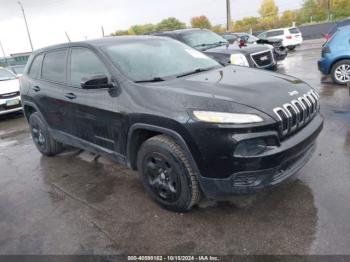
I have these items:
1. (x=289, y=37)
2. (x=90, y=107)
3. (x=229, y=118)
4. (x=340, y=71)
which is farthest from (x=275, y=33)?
(x=229, y=118)

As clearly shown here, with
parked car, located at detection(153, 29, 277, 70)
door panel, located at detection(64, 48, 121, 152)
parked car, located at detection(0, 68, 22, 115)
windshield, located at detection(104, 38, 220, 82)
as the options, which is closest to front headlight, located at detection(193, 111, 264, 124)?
windshield, located at detection(104, 38, 220, 82)

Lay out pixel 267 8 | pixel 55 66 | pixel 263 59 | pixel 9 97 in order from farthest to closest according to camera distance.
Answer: pixel 267 8, pixel 9 97, pixel 263 59, pixel 55 66

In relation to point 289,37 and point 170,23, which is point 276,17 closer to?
point 170,23

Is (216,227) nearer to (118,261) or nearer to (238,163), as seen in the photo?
(238,163)

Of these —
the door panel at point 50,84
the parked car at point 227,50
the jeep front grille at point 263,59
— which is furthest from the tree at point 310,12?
the door panel at point 50,84

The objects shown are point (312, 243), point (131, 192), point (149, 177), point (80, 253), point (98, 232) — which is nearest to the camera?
point (312, 243)

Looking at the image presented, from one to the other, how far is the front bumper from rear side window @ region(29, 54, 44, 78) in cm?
357

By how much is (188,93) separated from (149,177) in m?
1.04

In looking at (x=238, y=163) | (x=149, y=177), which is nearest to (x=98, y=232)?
(x=149, y=177)

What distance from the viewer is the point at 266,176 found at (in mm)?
2748

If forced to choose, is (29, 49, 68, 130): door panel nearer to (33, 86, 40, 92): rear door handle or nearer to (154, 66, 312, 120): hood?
(33, 86, 40, 92): rear door handle

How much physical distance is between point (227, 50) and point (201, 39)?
1.44 metres

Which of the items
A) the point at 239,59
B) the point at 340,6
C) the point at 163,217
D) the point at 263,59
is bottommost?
the point at 163,217

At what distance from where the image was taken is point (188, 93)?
9.67ft
